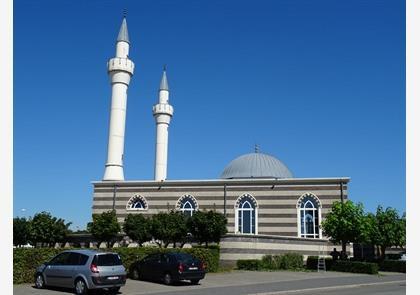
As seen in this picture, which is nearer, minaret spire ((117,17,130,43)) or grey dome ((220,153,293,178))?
grey dome ((220,153,293,178))

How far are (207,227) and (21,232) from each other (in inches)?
592

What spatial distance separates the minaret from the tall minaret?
5846mm

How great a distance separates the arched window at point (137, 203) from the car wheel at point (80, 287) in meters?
27.7

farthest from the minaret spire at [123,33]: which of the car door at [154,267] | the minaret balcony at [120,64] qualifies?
the car door at [154,267]

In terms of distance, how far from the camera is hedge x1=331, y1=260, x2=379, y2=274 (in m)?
29.3

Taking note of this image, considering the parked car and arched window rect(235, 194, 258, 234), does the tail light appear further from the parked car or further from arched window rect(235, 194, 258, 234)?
arched window rect(235, 194, 258, 234)

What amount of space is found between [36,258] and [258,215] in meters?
24.6

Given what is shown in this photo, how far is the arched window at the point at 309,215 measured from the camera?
133 ft

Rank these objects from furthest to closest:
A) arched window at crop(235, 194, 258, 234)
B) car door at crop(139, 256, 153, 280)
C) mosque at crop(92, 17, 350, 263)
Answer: arched window at crop(235, 194, 258, 234) → mosque at crop(92, 17, 350, 263) → car door at crop(139, 256, 153, 280)

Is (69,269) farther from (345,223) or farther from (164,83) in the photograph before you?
(164,83)

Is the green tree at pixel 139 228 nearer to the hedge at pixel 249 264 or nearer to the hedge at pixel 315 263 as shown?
the hedge at pixel 249 264

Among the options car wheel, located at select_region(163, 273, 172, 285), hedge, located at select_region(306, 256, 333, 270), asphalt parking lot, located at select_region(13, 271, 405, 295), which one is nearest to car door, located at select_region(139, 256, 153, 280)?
asphalt parking lot, located at select_region(13, 271, 405, 295)

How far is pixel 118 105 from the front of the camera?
4775 cm
